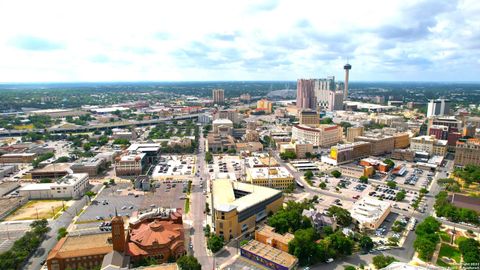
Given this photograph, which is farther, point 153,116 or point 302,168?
point 153,116

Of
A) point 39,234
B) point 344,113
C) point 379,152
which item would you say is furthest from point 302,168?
point 344,113

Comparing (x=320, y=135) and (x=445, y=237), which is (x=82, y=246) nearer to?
(x=445, y=237)

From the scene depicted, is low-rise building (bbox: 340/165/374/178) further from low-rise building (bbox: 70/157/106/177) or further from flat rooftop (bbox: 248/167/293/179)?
low-rise building (bbox: 70/157/106/177)

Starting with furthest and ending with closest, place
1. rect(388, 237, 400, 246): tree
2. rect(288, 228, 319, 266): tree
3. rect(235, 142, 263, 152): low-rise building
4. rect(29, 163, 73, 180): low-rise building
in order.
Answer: rect(235, 142, 263, 152): low-rise building, rect(29, 163, 73, 180): low-rise building, rect(388, 237, 400, 246): tree, rect(288, 228, 319, 266): tree

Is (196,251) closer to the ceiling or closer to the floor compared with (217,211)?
closer to the floor

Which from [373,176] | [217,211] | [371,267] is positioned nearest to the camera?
[371,267]

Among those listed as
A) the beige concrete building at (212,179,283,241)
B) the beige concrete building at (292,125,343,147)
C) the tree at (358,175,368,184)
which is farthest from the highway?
the tree at (358,175,368,184)

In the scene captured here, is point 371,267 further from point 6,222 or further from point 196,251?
point 6,222
